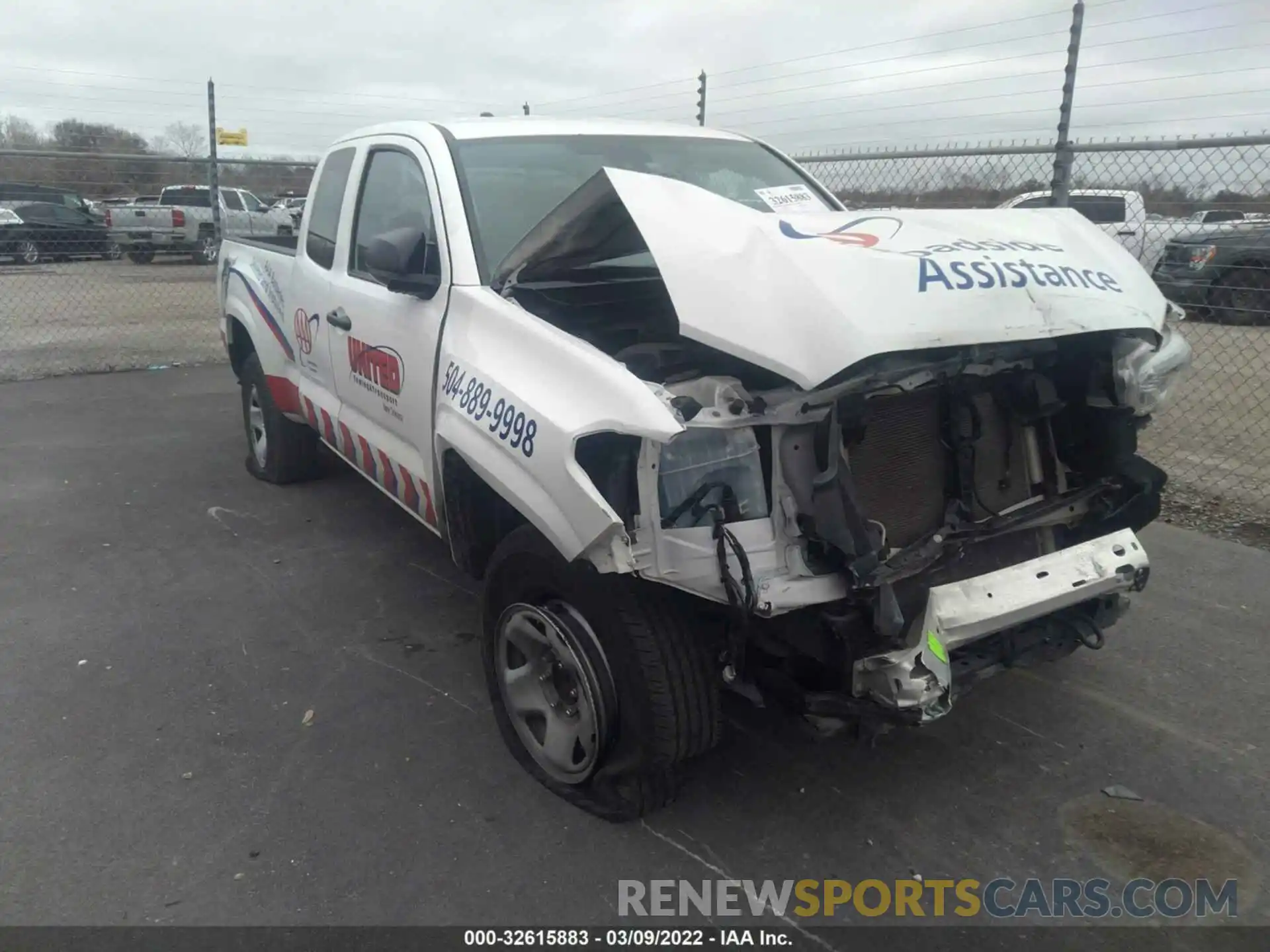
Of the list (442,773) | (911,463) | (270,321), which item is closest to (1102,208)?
(911,463)

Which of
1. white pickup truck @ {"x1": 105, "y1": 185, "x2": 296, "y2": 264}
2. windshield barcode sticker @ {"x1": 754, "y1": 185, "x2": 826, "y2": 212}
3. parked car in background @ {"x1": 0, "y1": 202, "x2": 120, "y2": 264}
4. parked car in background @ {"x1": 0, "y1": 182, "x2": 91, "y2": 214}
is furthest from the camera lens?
parked car in background @ {"x1": 0, "y1": 182, "x2": 91, "y2": 214}

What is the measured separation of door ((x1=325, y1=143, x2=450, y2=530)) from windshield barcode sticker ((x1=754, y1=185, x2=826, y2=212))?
137 centimetres

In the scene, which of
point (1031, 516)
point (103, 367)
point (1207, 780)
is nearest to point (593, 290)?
point (1031, 516)

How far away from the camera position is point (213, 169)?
10344mm

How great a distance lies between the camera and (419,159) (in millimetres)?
3816

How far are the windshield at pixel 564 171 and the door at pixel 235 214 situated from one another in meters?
8.39

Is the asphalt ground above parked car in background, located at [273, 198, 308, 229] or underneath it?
underneath

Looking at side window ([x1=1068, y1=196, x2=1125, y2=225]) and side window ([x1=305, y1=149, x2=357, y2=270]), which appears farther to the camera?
side window ([x1=1068, y1=196, x2=1125, y2=225])

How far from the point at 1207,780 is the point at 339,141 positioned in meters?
4.66

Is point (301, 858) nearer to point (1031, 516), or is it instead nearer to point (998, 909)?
point (998, 909)

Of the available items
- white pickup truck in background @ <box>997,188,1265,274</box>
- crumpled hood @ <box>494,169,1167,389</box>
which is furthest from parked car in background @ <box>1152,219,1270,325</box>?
crumpled hood @ <box>494,169,1167,389</box>

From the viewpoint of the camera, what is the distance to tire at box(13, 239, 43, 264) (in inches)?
638

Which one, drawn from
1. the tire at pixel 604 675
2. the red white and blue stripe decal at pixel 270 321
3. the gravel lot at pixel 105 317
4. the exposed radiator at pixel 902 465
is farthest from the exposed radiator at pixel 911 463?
the gravel lot at pixel 105 317

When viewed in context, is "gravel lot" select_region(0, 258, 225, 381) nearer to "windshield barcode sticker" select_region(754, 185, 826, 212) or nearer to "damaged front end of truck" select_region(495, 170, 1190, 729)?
"windshield barcode sticker" select_region(754, 185, 826, 212)
